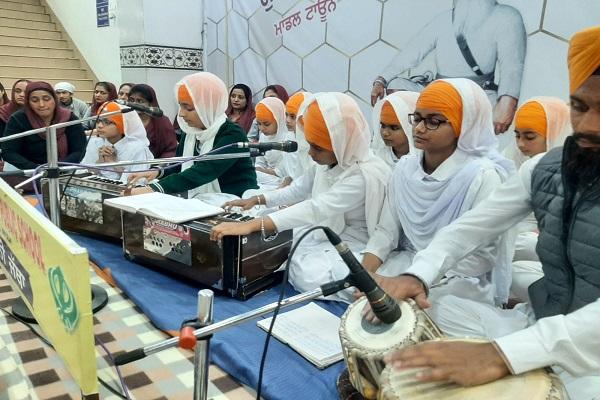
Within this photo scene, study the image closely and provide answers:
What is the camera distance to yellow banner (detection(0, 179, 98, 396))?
0.70 metres

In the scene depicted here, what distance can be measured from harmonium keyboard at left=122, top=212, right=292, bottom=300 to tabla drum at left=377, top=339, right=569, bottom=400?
3.08 ft

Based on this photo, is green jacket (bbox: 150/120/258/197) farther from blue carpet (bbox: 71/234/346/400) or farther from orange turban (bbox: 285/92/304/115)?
orange turban (bbox: 285/92/304/115)

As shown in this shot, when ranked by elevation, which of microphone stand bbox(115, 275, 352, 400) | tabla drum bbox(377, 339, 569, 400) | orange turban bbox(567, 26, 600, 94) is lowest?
tabla drum bbox(377, 339, 569, 400)

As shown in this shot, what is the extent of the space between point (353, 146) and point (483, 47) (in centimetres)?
188

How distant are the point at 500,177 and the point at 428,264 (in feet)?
1.88

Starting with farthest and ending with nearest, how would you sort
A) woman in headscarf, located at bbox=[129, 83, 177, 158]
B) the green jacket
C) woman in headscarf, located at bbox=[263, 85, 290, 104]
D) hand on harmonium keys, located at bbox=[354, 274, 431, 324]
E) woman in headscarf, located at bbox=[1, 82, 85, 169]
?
woman in headscarf, located at bbox=[263, 85, 290, 104] < woman in headscarf, located at bbox=[129, 83, 177, 158] < woman in headscarf, located at bbox=[1, 82, 85, 169] < the green jacket < hand on harmonium keys, located at bbox=[354, 274, 431, 324]

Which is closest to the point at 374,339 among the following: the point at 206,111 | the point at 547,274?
the point at 547,274

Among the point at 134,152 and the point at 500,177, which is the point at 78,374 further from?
the point at 134,152

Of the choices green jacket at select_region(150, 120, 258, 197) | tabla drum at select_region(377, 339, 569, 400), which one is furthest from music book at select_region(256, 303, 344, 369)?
green jacket at select_region(150, 120, 258, 197)

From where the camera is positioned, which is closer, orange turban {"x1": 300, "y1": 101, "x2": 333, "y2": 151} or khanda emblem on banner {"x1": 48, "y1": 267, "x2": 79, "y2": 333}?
khanda emblem on banner {"x1": 48, "y1": 267, "x2": 79, "y2": 333}

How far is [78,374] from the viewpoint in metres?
0.76

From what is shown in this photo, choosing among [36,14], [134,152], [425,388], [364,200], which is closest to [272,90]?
[134,152]

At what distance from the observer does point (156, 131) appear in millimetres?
3699

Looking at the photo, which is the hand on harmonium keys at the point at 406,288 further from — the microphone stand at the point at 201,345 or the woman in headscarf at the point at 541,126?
the woman in headscarf at the point at 541,126
